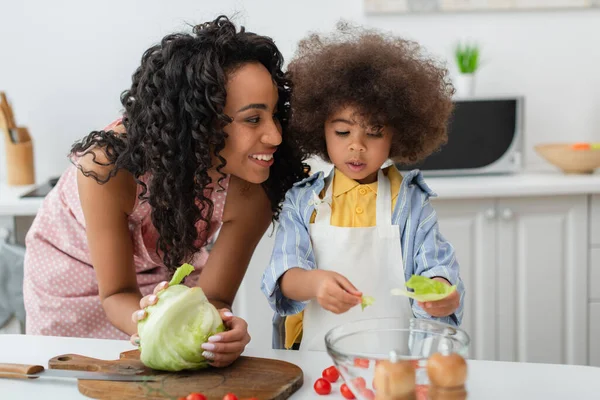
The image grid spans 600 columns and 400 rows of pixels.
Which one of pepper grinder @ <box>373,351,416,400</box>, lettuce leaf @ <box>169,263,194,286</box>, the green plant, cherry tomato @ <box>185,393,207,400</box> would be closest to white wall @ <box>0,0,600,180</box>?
the green plant

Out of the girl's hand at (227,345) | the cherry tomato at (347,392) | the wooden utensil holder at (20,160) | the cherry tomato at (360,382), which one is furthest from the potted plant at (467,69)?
the cherry tomato at (360,382)

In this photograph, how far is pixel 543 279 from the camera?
8.93ft

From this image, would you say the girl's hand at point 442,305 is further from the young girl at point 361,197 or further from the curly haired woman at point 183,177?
the curly haired woman at point 183,177

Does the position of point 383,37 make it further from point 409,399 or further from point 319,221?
point 409,399

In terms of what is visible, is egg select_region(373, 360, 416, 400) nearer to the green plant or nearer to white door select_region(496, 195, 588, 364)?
white door select_region(496, 195, 588, 364)

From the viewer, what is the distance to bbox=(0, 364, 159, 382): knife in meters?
1.17

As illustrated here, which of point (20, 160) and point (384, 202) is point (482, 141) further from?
point (20, 160)

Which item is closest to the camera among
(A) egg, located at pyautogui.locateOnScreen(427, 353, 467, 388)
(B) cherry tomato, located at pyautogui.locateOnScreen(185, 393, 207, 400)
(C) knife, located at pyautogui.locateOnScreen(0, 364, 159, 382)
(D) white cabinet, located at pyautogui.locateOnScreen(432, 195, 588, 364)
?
(A) egg, located at pyautogui.locateOnScreen(427, 353, 467, 388)

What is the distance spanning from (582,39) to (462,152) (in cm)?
73

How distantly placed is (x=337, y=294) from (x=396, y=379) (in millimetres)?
332

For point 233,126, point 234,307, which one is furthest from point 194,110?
point 234,307

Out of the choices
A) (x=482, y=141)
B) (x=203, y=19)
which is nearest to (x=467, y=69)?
(x=482, y=141)

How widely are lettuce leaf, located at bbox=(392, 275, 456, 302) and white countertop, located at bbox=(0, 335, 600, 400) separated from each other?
14 cm

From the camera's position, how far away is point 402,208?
1477 millimetres
